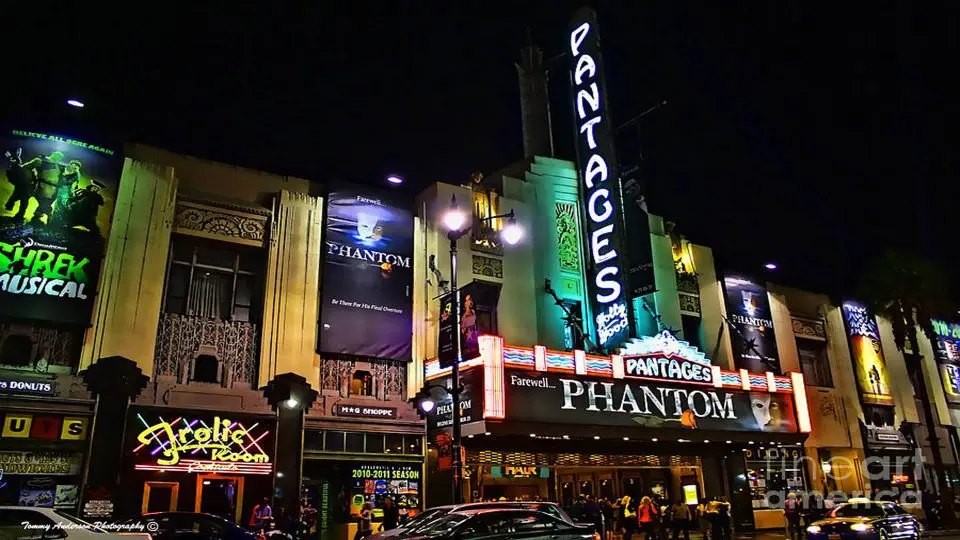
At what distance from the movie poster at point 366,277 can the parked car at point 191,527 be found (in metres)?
8.93

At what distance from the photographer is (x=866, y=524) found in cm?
1930

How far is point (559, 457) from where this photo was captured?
2761cm

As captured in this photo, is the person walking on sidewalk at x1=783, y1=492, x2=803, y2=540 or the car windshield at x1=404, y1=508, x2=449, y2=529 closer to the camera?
the car windshield at x1=404, y1=508, x2=449, y2=529

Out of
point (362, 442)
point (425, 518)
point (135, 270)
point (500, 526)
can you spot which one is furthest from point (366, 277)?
point (500, 526)

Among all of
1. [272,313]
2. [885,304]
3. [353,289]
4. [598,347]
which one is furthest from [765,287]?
[272,313]

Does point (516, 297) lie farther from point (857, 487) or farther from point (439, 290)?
point (857, 487)

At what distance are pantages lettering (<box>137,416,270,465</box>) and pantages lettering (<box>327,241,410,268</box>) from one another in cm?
702

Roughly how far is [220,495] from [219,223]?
911 centimetres

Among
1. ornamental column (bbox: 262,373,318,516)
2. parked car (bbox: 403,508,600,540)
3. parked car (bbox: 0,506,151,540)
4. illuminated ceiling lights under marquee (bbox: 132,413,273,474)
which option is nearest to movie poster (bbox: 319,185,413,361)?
ornamental column (bbox: 262,373,318,516)

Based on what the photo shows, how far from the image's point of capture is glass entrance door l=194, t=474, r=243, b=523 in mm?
21156

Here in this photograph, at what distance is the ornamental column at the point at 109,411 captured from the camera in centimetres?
1930

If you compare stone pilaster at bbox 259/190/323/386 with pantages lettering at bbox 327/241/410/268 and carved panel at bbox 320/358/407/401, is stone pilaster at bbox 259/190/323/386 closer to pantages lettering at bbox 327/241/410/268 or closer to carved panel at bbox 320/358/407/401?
carved panel at bbox 320/358/407/401

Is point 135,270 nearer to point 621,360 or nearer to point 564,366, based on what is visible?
point 564,366

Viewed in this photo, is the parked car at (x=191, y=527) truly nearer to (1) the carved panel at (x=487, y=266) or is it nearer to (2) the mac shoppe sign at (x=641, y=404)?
(2) the mac shoppe sign at (x=641, y=404)
